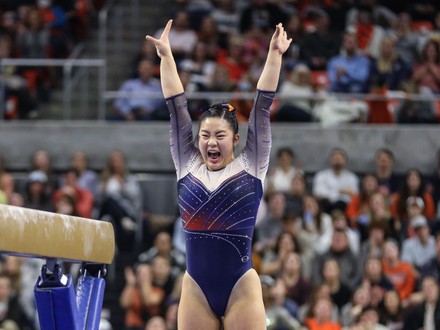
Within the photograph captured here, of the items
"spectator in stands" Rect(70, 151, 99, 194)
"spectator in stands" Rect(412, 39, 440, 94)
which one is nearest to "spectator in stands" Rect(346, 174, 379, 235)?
"spectator in stands" Rect(412, 39, 440, 94)

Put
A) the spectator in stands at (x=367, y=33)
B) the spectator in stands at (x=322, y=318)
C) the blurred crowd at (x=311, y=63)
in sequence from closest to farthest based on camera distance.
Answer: the spectator in stands at (x=322, y=318) → the blurred crowd at (x=311, y=63) → the spectator in stands at (x=367, y=33)

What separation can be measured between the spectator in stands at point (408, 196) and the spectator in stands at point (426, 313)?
1.11 m

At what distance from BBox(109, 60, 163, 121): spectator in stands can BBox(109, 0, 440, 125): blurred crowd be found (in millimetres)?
12

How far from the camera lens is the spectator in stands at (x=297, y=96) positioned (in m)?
12.5

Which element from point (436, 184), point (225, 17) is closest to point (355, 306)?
point (436, 184)

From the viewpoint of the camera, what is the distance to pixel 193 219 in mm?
5762

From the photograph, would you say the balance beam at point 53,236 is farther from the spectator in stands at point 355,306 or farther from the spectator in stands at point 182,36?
the spectator in stands at point 182,36

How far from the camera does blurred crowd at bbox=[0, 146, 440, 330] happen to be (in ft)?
32.9

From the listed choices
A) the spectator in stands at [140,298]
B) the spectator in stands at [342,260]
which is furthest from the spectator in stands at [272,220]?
the spectator in stands at [140,298]

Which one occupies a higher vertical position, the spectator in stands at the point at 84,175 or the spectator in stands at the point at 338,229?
the spectator in stands at the point at 84,175

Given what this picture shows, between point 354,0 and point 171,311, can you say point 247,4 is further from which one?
point 171,311

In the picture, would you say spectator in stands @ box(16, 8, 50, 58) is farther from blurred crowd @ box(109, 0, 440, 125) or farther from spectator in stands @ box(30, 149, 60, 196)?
spectator in stands @ box(30, 149, 60, 196)

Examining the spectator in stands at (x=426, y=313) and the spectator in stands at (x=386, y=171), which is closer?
the spectator in stands at (x=426, y=313)

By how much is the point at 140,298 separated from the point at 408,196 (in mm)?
2886
